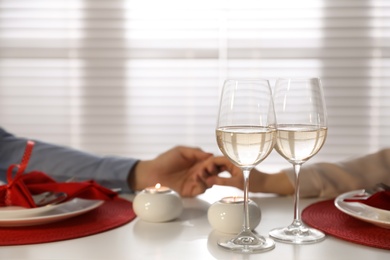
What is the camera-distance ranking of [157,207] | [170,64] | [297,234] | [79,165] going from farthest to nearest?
[170,64] → [79,165] → [157,207] → [297,234]

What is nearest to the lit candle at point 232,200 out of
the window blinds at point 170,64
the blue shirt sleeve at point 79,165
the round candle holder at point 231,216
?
the round candle holder at point 231,216

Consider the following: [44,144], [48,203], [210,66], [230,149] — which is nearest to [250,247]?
[230,149]

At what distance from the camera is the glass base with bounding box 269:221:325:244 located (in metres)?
0.98

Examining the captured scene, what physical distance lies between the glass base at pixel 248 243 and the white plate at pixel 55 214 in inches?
10.5

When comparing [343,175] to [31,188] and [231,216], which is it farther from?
[31,188]

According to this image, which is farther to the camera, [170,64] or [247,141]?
[170,64]

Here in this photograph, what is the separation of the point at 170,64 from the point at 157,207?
7.04ft

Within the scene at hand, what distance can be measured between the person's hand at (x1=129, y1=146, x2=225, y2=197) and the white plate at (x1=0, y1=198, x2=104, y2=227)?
0.92ft

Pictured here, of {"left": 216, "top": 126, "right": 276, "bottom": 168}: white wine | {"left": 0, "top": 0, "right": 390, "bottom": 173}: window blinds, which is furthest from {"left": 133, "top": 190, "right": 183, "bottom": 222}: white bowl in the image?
{"left": 0, "top": 0, "right": 390, "bottom": 173}: window blinds

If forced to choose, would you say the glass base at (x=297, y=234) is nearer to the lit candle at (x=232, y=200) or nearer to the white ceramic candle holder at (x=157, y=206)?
the lit candle at (x=232, y=200)

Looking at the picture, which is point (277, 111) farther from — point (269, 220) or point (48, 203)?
point (48, 203)

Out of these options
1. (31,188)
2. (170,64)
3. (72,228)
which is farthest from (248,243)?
(170,64)

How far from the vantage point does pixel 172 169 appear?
146 centimetres

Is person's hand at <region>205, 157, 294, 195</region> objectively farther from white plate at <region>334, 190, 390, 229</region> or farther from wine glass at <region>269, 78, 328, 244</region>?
wine glass at <region>269, 78, 328, 244</region>
